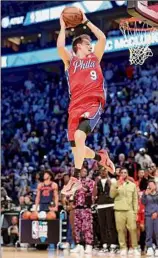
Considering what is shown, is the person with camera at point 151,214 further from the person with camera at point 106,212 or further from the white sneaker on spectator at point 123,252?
the person with camera at point 106,212

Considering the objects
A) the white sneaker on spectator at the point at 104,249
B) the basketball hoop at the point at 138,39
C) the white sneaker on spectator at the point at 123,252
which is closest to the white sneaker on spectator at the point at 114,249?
the white sneaker on spectator at the point at 104,249

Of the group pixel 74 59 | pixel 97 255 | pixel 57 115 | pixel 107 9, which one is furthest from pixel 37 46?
pixel 74 59

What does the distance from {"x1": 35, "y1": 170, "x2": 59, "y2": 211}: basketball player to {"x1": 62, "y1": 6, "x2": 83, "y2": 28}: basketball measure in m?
5.64

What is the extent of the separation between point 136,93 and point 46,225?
9517 mm

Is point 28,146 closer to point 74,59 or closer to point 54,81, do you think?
point 54,81

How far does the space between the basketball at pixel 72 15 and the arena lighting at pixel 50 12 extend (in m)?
18.9

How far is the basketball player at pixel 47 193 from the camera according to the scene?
12.5 metres

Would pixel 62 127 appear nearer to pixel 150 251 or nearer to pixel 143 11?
pixel 150 251

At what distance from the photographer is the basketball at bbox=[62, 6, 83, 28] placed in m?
7.23

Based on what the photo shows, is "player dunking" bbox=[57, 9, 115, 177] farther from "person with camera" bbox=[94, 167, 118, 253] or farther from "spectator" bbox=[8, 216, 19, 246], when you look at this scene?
"spectator" bbox=[8, 216, 19, 246]

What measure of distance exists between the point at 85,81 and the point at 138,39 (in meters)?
1.60

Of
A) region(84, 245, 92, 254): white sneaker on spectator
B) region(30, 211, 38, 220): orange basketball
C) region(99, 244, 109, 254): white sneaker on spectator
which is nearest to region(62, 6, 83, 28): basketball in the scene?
region(84, 245, 92, 254): white sneaker on spectator

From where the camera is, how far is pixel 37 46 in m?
29.9

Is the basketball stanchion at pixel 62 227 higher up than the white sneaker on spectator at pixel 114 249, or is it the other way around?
the basketball stanchion at pixel 62 227
